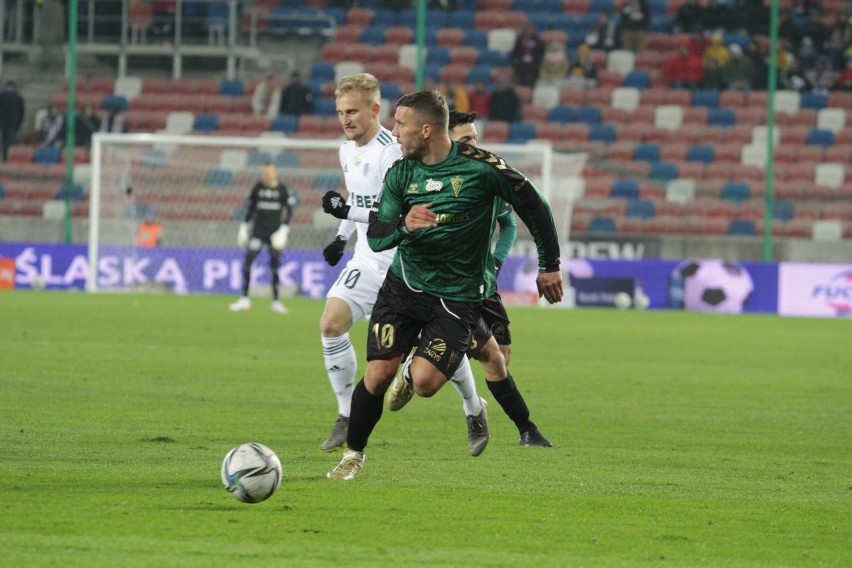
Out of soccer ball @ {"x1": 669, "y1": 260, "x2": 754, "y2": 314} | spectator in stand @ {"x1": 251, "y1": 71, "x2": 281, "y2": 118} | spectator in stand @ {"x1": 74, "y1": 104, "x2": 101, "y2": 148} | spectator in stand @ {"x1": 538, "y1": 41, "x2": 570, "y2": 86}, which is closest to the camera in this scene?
soccer ball @ {"x1": 669, "y1": 260, "x2": 754, "y2": 314}

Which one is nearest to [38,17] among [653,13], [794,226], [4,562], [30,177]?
[30,177]

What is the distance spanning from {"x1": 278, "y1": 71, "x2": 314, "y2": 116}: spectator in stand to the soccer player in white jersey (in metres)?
22.4

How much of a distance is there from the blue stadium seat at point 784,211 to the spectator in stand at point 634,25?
6025mm

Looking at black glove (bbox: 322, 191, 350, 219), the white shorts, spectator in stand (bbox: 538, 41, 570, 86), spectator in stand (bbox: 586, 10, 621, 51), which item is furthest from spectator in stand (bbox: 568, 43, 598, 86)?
black glove (bbox: 322, 191, 350, 219)

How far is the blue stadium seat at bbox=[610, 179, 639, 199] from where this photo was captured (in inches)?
1119

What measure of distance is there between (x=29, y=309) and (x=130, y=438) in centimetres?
1222

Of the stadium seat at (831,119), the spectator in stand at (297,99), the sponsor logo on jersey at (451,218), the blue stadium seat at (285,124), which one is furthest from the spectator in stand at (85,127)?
the sponsor logo on jersey at (451,218)

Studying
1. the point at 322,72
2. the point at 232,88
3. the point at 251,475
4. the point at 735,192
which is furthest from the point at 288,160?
the point at 251,475

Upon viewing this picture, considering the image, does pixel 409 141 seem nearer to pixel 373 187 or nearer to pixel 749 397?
pixel 373 187

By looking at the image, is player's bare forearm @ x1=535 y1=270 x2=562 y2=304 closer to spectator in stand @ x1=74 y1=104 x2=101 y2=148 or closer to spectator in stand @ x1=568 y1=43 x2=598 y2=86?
spectator in stand @ x1=74 y1=104 x2=101 y2=148

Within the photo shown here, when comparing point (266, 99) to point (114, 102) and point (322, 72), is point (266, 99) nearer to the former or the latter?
point (322, 72)

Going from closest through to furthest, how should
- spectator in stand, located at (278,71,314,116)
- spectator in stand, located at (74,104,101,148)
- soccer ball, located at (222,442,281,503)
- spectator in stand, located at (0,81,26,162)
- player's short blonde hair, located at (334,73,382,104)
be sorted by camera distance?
1. soccer ball, located at (222,442,281,503)
2. player's short blonde hair, located at (334,73,382,104)
3. spectator in stand, located at (74,104,101,148)
4. spectator in stand, located at (0,81,26,162)
5. spectator in stand, located at (278,71,314,116)

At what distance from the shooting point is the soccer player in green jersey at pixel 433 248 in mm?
6988

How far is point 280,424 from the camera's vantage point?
30.7 ft
